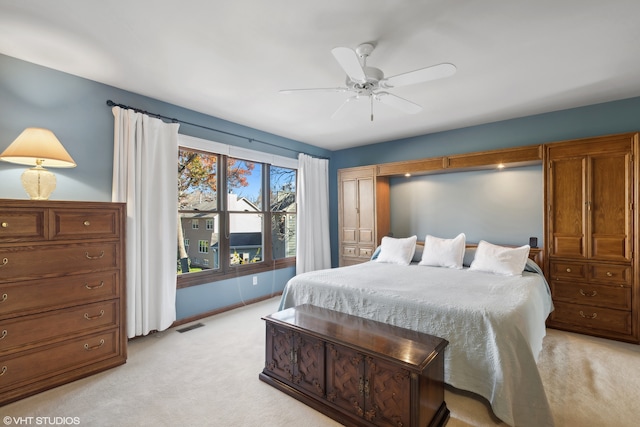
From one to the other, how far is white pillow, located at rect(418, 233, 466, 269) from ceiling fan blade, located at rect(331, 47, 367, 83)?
2415 millimetres

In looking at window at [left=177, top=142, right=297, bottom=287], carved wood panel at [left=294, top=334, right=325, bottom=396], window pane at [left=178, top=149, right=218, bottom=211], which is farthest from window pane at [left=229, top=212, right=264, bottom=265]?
carved wood panel at [left=294, top=334, right=325, bottom=396]

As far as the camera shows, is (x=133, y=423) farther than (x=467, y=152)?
No

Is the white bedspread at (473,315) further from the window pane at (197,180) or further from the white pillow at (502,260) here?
the window pane at (197,180)

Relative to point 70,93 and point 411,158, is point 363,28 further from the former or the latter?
point 411,158

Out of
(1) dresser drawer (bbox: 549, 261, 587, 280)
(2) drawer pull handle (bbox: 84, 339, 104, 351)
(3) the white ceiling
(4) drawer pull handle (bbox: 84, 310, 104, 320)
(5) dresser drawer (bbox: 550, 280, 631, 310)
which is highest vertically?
(3) the white ceiling

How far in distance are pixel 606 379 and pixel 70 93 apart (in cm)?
521

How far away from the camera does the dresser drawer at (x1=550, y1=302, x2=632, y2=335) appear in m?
3.07

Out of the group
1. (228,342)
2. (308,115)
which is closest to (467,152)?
(308,115)

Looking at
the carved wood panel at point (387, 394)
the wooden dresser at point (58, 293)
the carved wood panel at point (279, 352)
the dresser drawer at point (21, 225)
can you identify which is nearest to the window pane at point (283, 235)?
the wooden dresser at point (58, 293)

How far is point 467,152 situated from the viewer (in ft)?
14.0

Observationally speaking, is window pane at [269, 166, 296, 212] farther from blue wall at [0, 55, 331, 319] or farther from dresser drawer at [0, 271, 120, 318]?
dresser drawer at [0, 271, 120, 318]

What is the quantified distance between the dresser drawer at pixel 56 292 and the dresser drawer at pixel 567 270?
15.0 feet

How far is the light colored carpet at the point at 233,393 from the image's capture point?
1.92 meters

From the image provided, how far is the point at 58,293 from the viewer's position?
2305 mm
